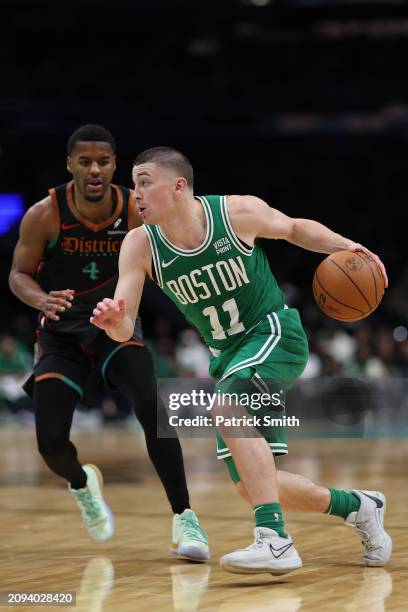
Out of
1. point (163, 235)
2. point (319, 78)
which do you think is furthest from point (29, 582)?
point (319, 78)

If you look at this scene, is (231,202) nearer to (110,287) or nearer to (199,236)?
A: (199,236)

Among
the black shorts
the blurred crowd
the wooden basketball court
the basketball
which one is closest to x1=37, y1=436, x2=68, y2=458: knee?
the black shorts

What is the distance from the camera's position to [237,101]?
22.6 meters

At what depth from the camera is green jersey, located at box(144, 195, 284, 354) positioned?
174 inches

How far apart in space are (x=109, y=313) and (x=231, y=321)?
0.69 metres

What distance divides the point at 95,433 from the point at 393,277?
954 centimetres

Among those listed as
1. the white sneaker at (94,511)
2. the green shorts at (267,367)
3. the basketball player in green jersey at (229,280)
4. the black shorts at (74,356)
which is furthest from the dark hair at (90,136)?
the white sneaker at (94,511)

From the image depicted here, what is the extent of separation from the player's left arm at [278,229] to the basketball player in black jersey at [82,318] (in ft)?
3.45

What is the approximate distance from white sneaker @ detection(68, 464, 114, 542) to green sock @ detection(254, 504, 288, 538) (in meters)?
1.37

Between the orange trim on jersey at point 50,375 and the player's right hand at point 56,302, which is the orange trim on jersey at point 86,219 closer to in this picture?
the player's right hand at point 56,302

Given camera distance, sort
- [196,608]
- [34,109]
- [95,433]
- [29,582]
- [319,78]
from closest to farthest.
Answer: [196,608] → [29,582] → [95,433] → [34,109] → [319,78]

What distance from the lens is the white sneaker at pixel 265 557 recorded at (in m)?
4.12

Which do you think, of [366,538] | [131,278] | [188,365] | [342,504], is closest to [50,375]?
[131,278]

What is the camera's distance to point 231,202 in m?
4.54
